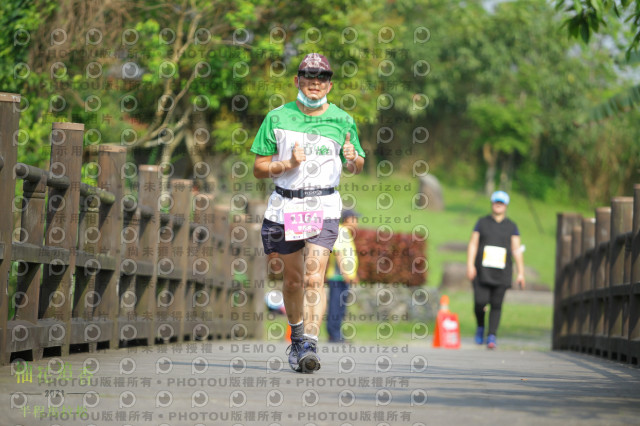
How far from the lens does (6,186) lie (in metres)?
5.87

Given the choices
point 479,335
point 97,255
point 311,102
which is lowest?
point 479,335

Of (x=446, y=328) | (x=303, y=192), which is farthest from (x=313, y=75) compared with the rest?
(x=446, y=328)

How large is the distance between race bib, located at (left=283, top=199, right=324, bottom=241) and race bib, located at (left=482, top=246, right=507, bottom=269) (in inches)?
293

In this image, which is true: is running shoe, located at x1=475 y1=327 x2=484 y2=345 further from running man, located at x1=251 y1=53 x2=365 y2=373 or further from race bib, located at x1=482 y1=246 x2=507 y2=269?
running man, located at x1=251 y1=53 x2=365 y2=373

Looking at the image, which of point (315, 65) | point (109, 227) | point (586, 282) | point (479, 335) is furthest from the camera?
point (479, 335)

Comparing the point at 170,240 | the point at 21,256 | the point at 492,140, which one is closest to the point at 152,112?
the point at 170,240

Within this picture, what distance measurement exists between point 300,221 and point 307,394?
1732mm

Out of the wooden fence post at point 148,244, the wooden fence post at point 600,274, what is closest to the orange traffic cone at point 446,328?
the wooden fence post at point 600,274

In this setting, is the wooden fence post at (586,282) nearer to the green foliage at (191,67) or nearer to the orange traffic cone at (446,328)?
the green foliage at (191,67)

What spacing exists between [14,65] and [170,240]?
269 cm

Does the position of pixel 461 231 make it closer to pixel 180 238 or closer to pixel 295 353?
pixel 180 238

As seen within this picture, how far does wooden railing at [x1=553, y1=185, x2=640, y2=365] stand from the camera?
28.6 feet

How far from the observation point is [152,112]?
17.8 metres

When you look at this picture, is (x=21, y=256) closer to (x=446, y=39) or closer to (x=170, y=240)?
(x=170, y=240)
